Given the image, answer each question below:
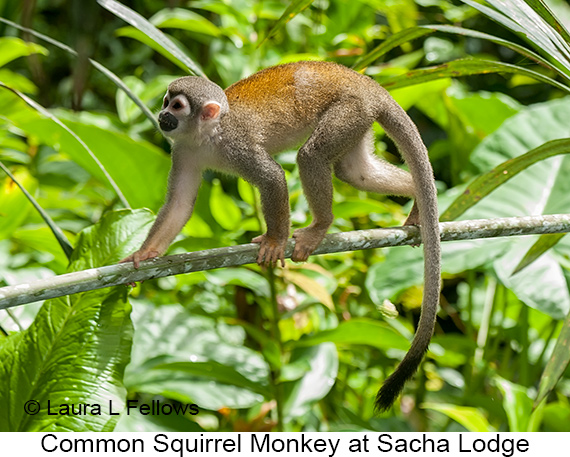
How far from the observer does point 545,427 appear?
262 cm

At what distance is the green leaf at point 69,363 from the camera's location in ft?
5.49

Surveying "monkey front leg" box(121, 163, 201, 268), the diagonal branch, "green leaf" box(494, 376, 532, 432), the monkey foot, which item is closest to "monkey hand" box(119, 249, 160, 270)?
"monkey front leg" box(121, 163, 201, 268)

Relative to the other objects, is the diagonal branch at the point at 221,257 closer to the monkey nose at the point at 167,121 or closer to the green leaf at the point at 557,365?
the green leaf at the point at 557,365

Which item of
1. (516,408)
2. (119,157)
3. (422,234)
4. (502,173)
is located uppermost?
(119,157)

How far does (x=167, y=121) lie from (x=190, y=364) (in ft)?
2.52

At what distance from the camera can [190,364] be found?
2020 mm

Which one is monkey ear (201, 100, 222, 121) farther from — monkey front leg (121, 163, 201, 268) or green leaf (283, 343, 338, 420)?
green leaf (283, 343, 338, 420)

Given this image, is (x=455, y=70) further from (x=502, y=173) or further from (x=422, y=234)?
(x=422, y=234)

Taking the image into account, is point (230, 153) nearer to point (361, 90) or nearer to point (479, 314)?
point (361, 90)

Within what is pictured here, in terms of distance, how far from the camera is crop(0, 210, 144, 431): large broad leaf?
1.67m

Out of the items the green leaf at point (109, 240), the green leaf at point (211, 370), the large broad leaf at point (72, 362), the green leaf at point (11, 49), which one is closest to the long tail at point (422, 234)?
the green leaf at point (211, 370)

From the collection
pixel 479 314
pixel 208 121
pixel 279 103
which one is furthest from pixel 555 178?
pixel 208 121

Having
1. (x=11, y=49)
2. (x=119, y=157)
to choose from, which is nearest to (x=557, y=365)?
(x=119, y=157)
